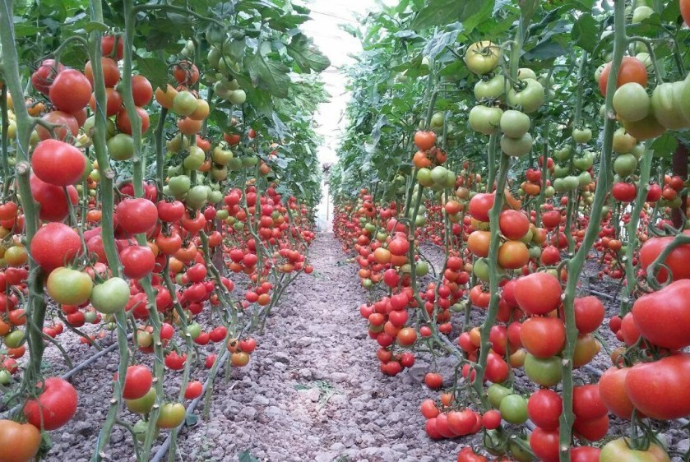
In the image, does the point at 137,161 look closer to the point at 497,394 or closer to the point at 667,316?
the point at 667,316

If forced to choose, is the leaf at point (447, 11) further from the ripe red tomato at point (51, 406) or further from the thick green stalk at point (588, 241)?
the ripe red tomato at point (51, 406)

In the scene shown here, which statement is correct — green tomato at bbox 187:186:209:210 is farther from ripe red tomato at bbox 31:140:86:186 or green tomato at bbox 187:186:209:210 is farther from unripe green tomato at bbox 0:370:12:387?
unripe green tomato at bbox 0:370:12:387

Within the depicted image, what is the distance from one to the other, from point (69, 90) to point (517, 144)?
105cm

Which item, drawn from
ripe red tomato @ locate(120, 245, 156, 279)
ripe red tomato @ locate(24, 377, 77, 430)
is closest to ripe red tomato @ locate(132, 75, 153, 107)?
ripe red tomato @ locate(120, 245, 156, 279)

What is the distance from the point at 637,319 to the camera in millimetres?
619

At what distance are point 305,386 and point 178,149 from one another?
6.52 feet

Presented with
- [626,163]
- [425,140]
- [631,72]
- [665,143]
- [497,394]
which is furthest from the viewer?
[425,140]

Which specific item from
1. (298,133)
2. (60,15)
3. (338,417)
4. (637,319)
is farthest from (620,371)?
(298,133)

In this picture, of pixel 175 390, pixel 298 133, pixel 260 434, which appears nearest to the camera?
pixel 260 434

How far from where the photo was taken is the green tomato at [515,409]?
4.41 feet

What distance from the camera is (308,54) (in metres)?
1.42

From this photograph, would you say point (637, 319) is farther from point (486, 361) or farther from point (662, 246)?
point (486, 361)

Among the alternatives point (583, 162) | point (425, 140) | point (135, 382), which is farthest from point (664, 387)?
point (583, 162)

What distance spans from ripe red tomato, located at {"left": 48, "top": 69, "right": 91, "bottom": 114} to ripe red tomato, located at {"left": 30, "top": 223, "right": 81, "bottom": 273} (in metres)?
0.25
